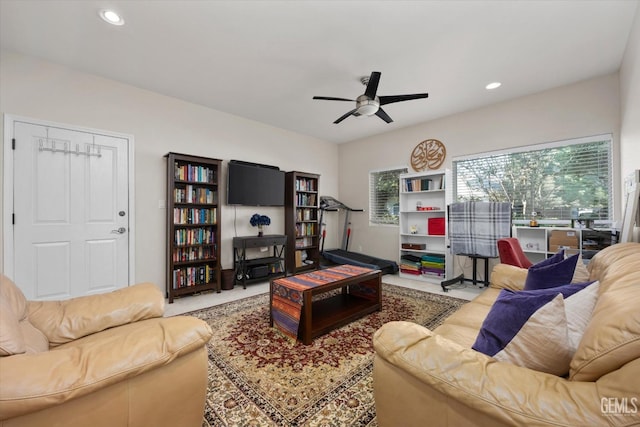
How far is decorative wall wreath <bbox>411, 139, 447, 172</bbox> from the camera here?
4559 mm

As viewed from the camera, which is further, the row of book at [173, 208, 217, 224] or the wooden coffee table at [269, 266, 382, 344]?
the row of book at [173, 208, 217, 224]

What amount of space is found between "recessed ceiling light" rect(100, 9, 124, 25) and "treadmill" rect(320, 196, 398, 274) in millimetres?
3898

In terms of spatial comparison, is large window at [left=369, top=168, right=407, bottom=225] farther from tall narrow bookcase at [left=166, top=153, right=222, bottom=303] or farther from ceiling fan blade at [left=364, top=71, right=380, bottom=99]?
tall narrow bookcase at [left=166, top=153, right=222, bottom=303]

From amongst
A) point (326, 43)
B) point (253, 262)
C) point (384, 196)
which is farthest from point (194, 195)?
point (384, 196)

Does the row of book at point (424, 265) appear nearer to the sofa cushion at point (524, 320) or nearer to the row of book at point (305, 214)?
the row of book at point (305, 214)

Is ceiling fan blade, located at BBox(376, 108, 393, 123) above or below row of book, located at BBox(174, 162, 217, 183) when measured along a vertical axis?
above

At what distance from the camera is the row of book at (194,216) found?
365 cm

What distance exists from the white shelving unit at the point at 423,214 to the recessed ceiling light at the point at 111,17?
13.8ft

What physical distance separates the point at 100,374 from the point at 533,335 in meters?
1.49

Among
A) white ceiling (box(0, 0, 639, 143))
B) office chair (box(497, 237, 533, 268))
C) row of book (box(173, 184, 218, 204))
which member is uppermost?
white ceiling (box(0, 0, 639, 143))

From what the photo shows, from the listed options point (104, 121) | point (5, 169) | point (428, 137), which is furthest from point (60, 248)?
point (428, 137)

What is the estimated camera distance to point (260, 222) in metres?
4.46

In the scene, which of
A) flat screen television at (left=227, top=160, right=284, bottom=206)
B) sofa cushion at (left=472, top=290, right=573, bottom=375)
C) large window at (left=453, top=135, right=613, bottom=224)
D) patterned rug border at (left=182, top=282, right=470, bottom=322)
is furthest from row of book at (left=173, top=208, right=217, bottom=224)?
large window at (left=453, top=135, right=613, bottom=224)

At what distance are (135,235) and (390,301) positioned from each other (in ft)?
11.2
